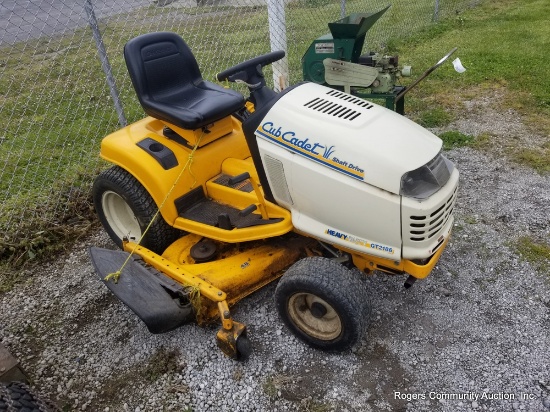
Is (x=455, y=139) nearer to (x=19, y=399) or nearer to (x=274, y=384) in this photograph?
(x=274, y=384)

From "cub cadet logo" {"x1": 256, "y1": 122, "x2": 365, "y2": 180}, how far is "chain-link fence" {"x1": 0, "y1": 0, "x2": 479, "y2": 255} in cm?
180

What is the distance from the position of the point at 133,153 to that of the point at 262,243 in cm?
95

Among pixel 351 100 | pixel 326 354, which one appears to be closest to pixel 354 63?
pixel 351 100

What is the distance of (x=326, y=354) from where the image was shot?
8.16ft

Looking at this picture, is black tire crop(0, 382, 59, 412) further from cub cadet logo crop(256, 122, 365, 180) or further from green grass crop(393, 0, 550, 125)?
green grass crop(393, 0, 550, 125)

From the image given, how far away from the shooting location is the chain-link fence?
387 cm

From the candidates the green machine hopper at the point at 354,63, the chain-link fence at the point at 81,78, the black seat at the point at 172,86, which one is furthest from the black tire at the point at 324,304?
the green machine hopper at the point at 354,63

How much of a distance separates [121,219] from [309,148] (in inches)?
66.6

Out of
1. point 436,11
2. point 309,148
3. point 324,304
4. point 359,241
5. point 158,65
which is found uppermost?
point 158,65

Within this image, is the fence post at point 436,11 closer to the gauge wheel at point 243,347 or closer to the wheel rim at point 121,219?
the wheel rim at point 121,219

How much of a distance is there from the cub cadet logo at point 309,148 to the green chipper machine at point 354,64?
2.09 m

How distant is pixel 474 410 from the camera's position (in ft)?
7.16

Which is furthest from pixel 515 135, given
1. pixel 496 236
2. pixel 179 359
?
pixel 179 359

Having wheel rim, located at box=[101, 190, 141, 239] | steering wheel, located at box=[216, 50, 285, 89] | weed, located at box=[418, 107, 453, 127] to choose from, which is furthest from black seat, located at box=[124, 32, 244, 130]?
weed, located at box=[418, 107, 453, 127]
